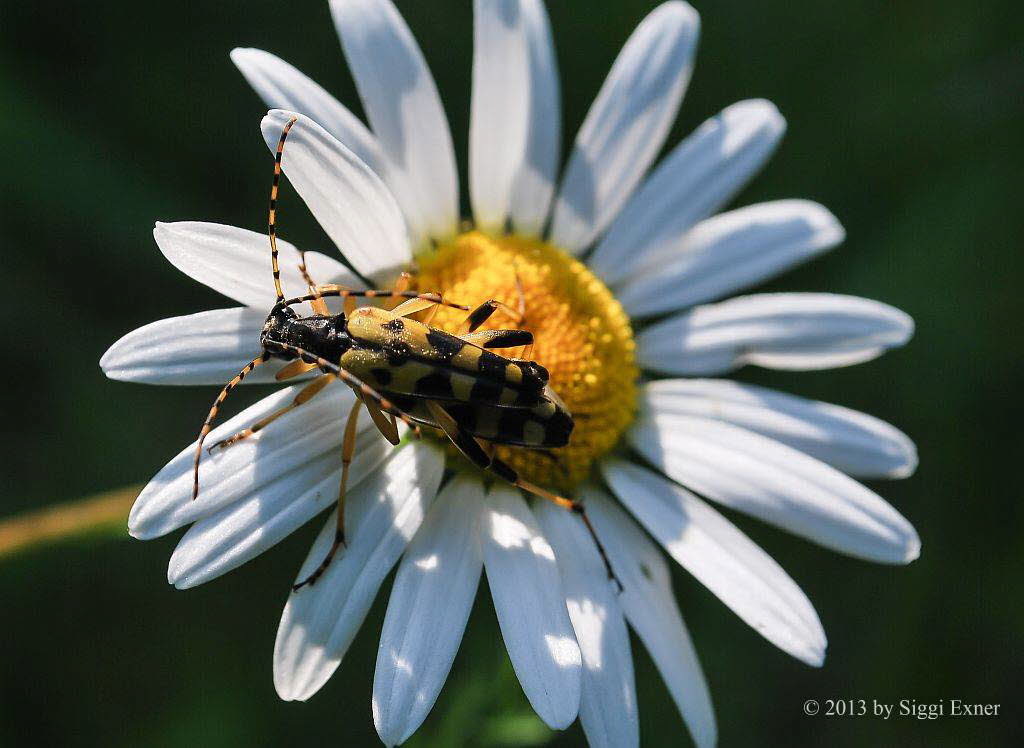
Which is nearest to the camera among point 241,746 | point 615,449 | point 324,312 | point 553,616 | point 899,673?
point 553,616

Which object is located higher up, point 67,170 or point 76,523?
point 67,170

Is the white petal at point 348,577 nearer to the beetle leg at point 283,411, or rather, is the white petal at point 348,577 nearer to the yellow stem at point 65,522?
the beetle leg at point 283,411

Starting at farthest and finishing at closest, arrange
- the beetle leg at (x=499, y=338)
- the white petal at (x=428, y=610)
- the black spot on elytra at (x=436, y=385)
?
1. the beetle leg at (x=499, y=338)
2. the black spot on elytra at (x=436, y=385)
3. the white petal at (x=428, y=610)

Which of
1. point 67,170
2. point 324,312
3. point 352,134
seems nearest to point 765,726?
point 324,312

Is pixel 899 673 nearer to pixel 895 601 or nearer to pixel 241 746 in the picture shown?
pixel 895 601

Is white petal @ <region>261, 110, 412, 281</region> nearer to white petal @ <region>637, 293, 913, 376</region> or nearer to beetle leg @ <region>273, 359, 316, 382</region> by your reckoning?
beetle leg @ <region>273, 359, 316, 382</region>

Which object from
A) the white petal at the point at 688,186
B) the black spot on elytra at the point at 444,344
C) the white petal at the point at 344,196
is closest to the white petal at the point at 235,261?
the white petal at the point at 344,196

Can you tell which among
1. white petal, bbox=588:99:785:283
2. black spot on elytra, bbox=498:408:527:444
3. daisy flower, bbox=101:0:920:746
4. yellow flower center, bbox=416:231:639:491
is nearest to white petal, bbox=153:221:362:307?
daisy flower, bbox=101:0:920:746
